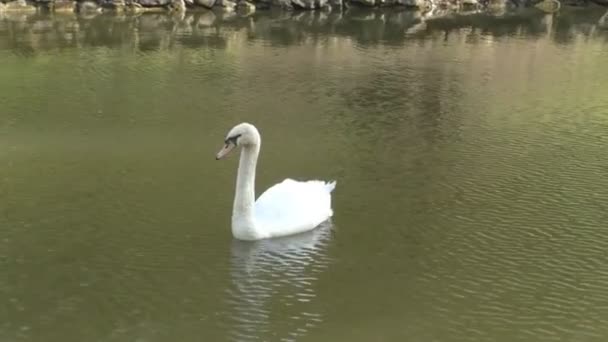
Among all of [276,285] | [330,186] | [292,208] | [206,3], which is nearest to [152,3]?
[206,3]

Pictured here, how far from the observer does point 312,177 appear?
29.8ft

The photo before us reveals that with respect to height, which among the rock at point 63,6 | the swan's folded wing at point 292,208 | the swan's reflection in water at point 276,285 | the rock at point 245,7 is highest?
the rock at point 63,6

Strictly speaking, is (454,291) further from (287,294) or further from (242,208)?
(242,208)

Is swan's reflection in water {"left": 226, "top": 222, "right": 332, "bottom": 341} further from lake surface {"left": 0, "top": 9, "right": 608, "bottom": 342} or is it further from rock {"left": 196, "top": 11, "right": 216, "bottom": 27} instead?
rock {"left": 196, "top": 11, "right": 216, "bottom": 27}

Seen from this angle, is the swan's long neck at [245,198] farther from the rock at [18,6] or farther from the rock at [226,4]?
the rock at [226,4]

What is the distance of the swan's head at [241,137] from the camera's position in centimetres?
721

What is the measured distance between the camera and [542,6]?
30.6 meters

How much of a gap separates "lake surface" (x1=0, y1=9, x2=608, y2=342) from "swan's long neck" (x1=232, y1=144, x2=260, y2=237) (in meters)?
0.16

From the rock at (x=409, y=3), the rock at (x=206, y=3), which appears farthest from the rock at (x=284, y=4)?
the rock at (x=409, y=3)

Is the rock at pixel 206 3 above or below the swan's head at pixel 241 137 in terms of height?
below

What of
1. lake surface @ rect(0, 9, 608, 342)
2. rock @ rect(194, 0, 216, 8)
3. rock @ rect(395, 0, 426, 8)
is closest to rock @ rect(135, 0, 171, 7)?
rock @ rect(194, 0, 216, 8)

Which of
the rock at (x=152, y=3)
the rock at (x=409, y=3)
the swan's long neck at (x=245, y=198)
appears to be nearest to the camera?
the swan's long neck at (x=245, y=198)

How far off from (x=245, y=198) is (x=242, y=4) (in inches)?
863

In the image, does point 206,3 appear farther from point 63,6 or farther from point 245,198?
point 245,198
